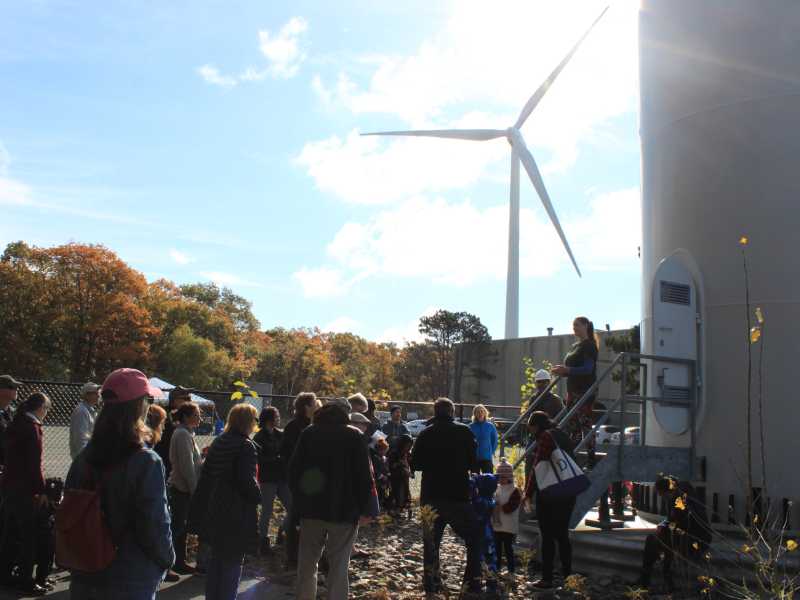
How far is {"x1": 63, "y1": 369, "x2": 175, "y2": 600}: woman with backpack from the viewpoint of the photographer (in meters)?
3.09

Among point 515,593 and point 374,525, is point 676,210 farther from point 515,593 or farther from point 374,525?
point 374,525

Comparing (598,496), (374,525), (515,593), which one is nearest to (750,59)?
(598,496)

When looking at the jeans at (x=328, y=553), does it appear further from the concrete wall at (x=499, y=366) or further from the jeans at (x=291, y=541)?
the concrete wall at (x=499, y=366)

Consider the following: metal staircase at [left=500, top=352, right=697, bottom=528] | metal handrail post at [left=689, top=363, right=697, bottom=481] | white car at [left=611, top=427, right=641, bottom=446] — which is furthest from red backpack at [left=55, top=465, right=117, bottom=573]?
metal handrail post at [left=689, top=363, right=697, bottom=481]

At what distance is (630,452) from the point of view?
809 cm

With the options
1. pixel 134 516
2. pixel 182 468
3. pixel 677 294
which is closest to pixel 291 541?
pixel 182 468

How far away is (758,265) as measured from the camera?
317 inches

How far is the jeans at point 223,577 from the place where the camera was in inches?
192

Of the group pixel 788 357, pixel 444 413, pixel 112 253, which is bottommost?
pixel 444 413

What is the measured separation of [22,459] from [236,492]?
199 cm

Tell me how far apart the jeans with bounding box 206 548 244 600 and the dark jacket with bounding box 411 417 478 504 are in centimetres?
197

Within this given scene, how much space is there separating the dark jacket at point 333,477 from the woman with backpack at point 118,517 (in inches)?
79.3

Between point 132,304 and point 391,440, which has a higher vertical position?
point 132,304

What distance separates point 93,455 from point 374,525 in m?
7.35
